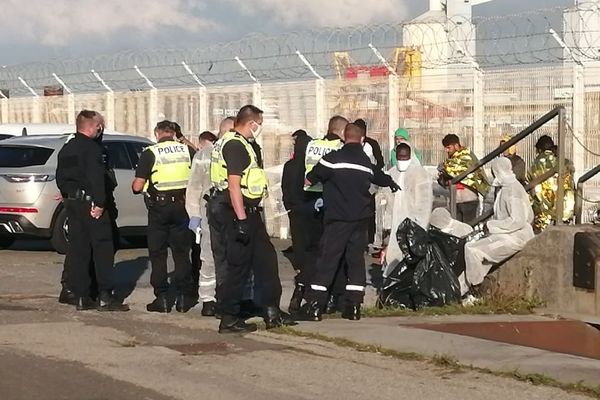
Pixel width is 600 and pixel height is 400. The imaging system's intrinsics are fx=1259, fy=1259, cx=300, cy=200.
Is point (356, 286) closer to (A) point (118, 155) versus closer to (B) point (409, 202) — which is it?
(B) point (409, 202)

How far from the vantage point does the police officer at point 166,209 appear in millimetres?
11711

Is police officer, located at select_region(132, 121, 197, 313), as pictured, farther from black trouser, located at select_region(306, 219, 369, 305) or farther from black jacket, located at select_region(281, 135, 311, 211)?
black trouser, located at select_region(306, 219, 369, 305)

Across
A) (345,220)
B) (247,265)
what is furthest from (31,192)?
(247,265)

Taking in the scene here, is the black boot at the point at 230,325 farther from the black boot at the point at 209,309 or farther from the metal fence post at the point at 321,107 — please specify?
the metal fence post at the point at 321,107

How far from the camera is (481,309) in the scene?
11938mm

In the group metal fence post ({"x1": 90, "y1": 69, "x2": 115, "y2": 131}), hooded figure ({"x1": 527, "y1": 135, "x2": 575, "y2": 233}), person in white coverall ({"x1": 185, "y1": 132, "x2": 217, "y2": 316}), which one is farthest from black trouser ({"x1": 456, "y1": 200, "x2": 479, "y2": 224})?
metal fence post ({"x1": 90, "y1": 69, "x2": 115, "y2": 131})

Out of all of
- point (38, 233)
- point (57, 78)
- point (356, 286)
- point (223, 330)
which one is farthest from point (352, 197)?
point (57, 78)

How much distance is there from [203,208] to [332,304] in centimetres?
149

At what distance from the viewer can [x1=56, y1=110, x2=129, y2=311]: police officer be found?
11.7 meters

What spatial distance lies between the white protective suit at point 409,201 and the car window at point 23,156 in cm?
597

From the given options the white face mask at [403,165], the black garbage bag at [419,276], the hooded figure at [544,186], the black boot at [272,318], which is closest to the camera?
the black boot at [272,318]

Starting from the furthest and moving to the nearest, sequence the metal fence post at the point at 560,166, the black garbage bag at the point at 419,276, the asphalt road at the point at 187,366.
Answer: the metal fence post at the point at 560,166 → the black garbage bag at the point at 419,276 → the asphalt road at the point at 187,366

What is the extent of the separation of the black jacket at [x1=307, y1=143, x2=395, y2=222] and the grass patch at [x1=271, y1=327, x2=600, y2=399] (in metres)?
1.21

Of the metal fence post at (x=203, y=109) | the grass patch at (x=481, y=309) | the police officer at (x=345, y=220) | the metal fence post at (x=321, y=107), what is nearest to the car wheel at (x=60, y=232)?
the metal fence post at (x=321, y=107)
